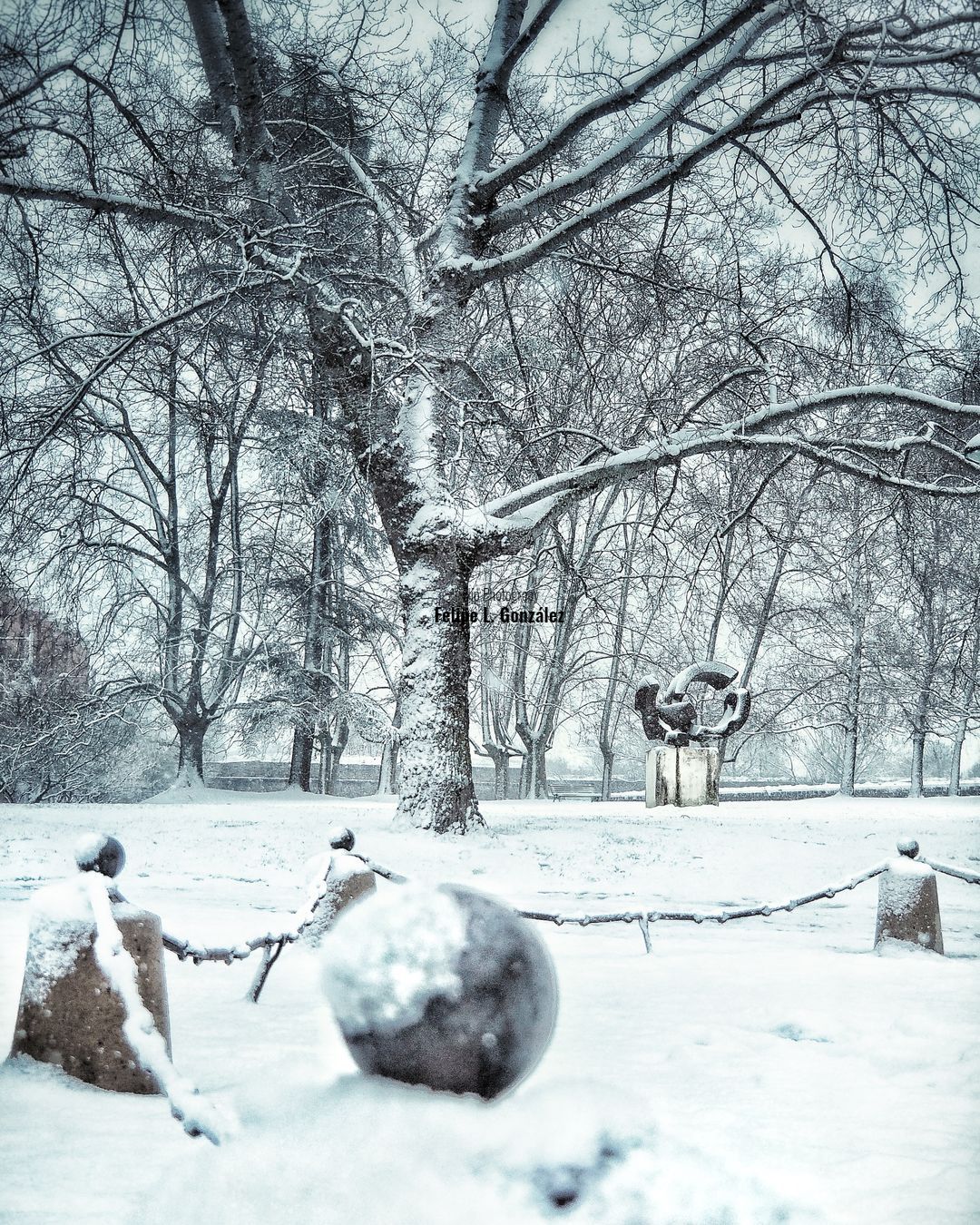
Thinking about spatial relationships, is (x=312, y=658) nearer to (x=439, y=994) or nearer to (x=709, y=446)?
(x=709, y=446)

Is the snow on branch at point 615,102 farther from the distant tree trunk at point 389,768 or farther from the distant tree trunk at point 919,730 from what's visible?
the distant tree trunk at point 389,768

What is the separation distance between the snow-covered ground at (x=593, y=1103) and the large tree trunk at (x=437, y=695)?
2.58 metres

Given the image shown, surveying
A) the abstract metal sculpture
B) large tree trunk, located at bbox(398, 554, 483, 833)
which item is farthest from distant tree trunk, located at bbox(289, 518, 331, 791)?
the abstract metal sculpture

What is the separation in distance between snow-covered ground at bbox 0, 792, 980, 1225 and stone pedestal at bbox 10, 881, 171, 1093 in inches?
2.1

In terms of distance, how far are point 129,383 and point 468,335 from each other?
261 centimetres

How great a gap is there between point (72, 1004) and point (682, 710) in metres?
11.1

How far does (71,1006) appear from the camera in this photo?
193 cm

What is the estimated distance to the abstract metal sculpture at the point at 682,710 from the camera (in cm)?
1241

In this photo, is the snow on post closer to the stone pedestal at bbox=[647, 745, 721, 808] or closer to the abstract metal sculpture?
the stone pedestal at bbox=[647, 745, 721, 808]

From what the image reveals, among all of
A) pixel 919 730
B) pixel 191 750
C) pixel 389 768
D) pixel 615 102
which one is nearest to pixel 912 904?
pixel 615 102

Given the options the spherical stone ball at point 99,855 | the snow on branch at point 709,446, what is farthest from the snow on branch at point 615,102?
the spherical stone ball at point 99,855

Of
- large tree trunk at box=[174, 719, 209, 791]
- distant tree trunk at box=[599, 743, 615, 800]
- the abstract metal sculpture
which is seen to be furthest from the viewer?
distant tree trunk at box=[599, 743, 615, 800]

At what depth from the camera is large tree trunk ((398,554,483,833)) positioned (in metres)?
7.52

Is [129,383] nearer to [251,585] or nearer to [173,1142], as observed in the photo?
[173,1142]
